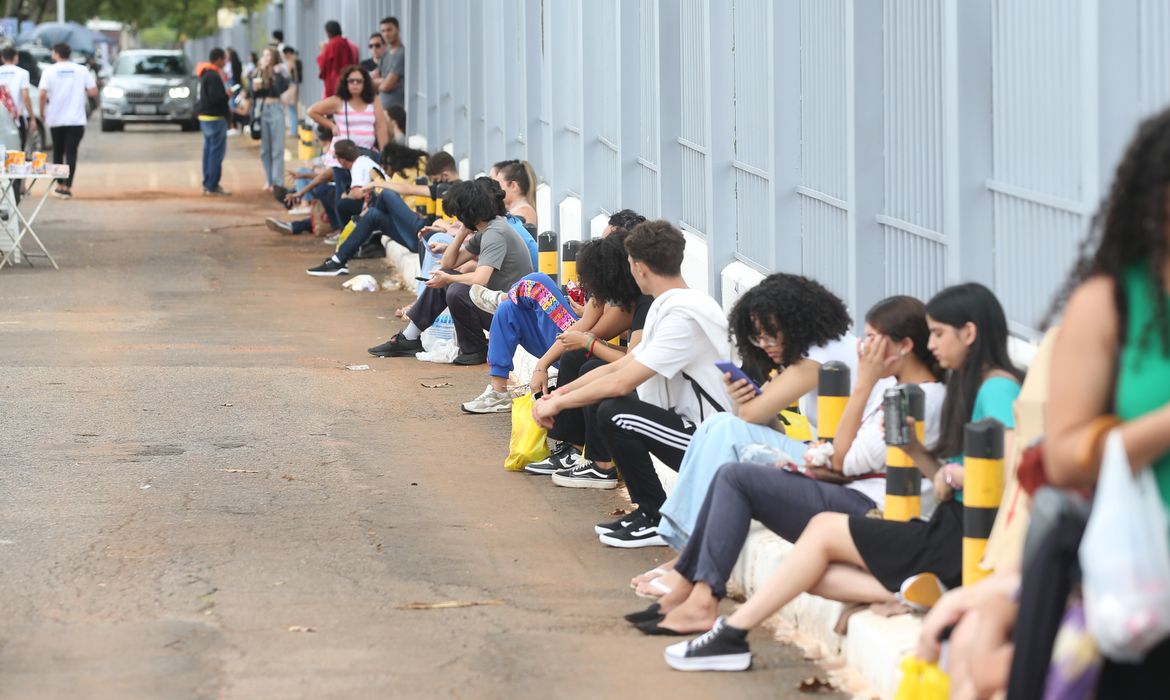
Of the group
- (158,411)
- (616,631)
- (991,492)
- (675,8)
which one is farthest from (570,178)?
(991,492)

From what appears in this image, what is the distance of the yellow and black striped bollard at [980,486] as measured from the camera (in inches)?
208

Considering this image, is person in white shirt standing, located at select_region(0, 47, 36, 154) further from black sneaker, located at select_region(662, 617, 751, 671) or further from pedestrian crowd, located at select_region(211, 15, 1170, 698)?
black sneaker, located at select_region(662, 617, 751, 671)

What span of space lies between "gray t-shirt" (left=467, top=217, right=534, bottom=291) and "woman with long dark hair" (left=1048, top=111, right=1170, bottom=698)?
868 cm

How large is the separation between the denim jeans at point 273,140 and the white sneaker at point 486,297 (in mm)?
14695

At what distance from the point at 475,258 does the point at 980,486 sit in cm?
758

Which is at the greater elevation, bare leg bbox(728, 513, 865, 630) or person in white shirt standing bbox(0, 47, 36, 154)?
person in white shirt standing bbox(0, 47, 36, 154)

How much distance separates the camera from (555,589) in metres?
7.20

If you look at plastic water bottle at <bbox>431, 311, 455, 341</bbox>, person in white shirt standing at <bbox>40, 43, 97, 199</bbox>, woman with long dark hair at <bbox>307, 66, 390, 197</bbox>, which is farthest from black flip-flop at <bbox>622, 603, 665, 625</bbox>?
person in white shirt standing at <bbox>40, 43, 97, 199</bbox>

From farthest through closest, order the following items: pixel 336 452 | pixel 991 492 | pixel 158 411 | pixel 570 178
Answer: pixel 570 178 < pixel 158 411 < pixel 336 452 < pixel 991 492

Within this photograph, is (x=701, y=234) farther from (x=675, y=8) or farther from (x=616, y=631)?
(x=616, y=631)

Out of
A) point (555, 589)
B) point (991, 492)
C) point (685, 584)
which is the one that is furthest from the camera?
point (555, 589)

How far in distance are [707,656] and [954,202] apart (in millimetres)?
2000

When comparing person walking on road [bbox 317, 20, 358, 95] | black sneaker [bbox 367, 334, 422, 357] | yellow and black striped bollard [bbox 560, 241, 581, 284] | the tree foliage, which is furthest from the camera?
the tree foliage

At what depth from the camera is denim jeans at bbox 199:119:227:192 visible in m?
26.7
